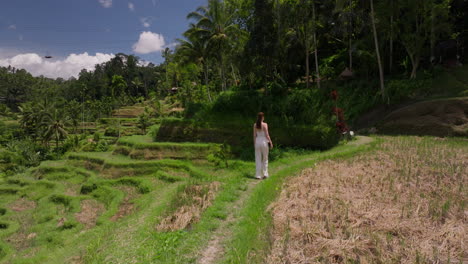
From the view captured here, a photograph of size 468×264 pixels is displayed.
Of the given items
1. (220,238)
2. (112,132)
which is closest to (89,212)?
(220,238)

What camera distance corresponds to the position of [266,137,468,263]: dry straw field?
3.52m

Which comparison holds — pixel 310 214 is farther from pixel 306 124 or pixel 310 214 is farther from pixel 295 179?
pixel 306 124

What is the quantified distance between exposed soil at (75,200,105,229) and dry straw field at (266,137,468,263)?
9919 mm

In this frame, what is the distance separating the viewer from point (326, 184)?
6480mm

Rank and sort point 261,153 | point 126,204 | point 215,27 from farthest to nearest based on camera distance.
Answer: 1. point 215,27
2. point 126,204
3. point 261,153

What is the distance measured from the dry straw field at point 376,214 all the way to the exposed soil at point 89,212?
9919mm

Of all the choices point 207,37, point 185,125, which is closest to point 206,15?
point 207,37

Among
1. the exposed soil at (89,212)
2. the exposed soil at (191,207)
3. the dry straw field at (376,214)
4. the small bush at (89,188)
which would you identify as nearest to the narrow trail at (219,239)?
the exposed soil at (191,207)

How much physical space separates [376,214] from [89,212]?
42.7 feet

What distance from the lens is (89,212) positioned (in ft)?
40.7

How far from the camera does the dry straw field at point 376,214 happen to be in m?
3.52

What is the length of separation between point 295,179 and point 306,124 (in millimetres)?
5897

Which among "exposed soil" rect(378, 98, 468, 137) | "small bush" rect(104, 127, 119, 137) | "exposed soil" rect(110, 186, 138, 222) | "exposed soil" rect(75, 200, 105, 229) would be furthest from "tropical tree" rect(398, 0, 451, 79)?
"small bush" rect(104, 127, 119, 137)

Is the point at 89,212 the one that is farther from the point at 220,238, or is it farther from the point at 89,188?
the point at 220,238
